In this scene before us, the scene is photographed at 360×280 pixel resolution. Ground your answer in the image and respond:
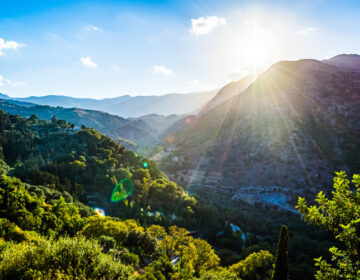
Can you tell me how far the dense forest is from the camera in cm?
1644

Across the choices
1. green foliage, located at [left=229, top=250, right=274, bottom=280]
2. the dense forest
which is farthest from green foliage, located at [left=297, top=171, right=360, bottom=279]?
green foliage, located at [left=229, top=250, right=274, bottom=280]

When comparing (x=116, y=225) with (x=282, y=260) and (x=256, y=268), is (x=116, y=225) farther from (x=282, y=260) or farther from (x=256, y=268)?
(x=282, y=260)

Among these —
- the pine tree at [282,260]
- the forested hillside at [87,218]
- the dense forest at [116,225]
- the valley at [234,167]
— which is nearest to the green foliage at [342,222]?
the dense forest at [116,225]

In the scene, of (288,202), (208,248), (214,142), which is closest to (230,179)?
(288,202)

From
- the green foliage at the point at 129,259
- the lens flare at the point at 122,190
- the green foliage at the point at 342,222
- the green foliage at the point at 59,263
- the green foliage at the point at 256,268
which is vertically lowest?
the green foliage at the point at 256,268

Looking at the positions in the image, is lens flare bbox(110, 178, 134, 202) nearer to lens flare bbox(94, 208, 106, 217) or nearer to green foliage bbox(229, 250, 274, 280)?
lens flare bbox(94, 208, 106, 217)

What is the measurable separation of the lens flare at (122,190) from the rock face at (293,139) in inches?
3248

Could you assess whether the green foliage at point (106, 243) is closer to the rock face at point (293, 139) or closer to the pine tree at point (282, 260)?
the pine tree at point (282, 260)

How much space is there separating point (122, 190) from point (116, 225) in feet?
123

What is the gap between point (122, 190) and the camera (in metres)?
74.1

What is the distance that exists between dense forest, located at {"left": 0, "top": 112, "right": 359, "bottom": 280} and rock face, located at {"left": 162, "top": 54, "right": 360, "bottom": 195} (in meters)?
42.6

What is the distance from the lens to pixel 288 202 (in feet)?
382

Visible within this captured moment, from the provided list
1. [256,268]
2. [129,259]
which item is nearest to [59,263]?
[129,259]

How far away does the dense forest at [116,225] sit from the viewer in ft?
53.9
